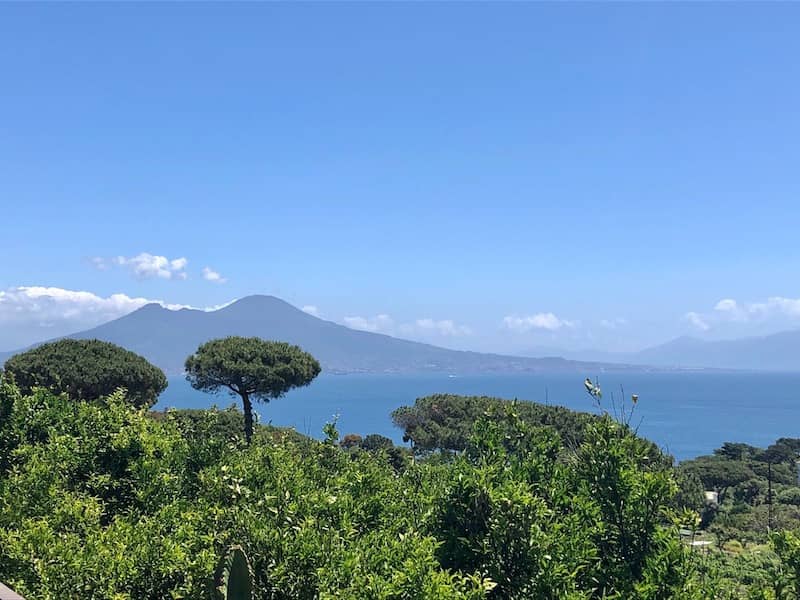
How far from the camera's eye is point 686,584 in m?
4.18

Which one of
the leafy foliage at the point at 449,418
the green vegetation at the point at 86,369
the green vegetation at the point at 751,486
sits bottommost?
the green vegetation at the point at 751,486

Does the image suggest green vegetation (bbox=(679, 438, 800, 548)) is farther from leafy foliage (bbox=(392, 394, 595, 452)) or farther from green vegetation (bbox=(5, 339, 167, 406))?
green vegetation (bbox=(5, 339, 167, 406))

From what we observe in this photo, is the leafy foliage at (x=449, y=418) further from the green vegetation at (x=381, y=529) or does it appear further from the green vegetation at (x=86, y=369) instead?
the green vegetation at (x=381, y=529)

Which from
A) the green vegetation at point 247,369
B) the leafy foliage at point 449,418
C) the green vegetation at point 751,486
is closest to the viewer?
the green vegetation at point 247,369

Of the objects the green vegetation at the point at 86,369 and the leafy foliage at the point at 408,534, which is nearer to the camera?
the leafy foliage at the point at 408,534

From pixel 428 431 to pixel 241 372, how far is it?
12.9 m

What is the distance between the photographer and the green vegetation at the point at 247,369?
25.2 m

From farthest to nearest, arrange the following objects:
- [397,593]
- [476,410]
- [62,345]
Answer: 1. [476,410]
2. [62,345]
3. [397,593]

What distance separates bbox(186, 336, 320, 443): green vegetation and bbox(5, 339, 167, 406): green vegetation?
240cm

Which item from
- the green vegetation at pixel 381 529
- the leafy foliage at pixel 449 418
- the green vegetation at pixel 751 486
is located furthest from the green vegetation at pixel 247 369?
the green vegetation at pixel 751 486

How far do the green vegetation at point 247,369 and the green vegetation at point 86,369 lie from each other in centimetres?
240

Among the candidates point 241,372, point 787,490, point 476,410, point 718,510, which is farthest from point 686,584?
point 787,490

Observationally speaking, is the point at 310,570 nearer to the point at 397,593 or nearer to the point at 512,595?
the point at 397,593

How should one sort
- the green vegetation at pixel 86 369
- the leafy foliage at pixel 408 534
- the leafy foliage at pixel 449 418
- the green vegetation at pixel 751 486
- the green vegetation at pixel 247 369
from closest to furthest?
1. the leafy foliage at pixel 408 534
2. the green vegetation at pixel 86 369
3. the green vegetation at pixel 247 369
4. the green vegetation at pixel 751 486
5. the leafy foliage at pixel 449 418
